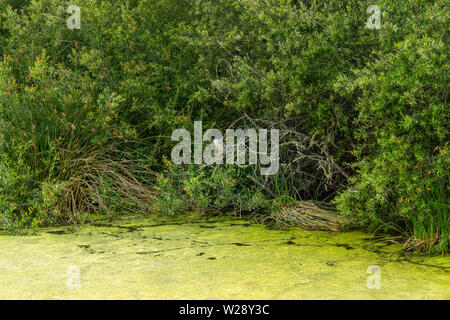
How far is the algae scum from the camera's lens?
2777mm

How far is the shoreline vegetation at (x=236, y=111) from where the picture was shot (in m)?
3.60

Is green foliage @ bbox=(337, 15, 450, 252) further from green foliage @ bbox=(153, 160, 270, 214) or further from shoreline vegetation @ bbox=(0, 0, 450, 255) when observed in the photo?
green foliage @ bbox=(153, 160, 270, 214)

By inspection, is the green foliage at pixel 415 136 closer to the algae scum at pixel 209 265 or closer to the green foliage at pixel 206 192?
the algae scum at pixel 209 265

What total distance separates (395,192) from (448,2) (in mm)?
1428

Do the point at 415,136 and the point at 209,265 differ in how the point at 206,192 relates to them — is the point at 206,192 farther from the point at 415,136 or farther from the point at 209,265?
the point at 415,136

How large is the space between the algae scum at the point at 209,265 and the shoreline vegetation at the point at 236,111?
36cm

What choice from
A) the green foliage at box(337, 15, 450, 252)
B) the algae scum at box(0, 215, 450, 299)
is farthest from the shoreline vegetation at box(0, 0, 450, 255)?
the algae scum at box(0, 215, 450, 299)

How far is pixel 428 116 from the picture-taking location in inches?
138

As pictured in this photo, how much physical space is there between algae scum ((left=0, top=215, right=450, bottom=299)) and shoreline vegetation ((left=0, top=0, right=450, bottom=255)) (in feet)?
1.18

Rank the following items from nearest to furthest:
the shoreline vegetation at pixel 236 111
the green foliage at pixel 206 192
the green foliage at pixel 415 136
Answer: the green foliage at pixel 415 136, the shoreline vegetation at pixel 236 111, the green foliage at pixel 206 192

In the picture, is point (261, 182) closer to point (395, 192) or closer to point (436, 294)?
point (395, 192)

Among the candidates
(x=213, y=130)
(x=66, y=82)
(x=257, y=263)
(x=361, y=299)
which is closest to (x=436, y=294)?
(x=361, y=299)

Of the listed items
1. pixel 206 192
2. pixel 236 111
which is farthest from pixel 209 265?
pixel 236 111

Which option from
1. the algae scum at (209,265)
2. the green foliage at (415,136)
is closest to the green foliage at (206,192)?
the algae scum at (209,265)
